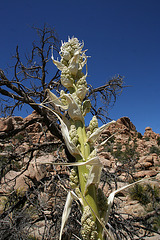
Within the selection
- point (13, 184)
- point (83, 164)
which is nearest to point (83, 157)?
point (83, 164)

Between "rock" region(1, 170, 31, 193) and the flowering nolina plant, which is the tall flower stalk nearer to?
the flowering nolina plant

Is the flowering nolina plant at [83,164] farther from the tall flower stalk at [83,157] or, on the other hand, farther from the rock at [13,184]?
the rock at [13,184]

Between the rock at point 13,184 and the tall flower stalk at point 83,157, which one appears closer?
the tall flower stalk at point 83,157

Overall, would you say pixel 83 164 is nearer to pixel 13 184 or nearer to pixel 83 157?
pixel 83 157

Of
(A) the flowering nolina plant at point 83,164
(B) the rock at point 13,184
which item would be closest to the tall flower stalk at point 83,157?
(A) the flowering nolina plant at point 83,164

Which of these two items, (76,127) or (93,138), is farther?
(76,127)

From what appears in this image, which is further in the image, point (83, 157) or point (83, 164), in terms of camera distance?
point (83, 157)

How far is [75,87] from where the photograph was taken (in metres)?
1.61

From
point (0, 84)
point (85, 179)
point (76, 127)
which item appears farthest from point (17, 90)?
point (85, 179)

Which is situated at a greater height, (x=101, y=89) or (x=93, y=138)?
(x=101, y=89)

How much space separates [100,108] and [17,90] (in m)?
2.13

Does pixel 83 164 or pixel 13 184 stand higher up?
pixel 13 184

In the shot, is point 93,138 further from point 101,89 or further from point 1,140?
point 101,89

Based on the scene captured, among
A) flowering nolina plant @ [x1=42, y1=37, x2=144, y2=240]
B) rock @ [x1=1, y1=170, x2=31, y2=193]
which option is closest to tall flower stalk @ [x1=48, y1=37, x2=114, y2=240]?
flowering nolina plant @ [x1=42, y1=37, x2=144, y2=240]
